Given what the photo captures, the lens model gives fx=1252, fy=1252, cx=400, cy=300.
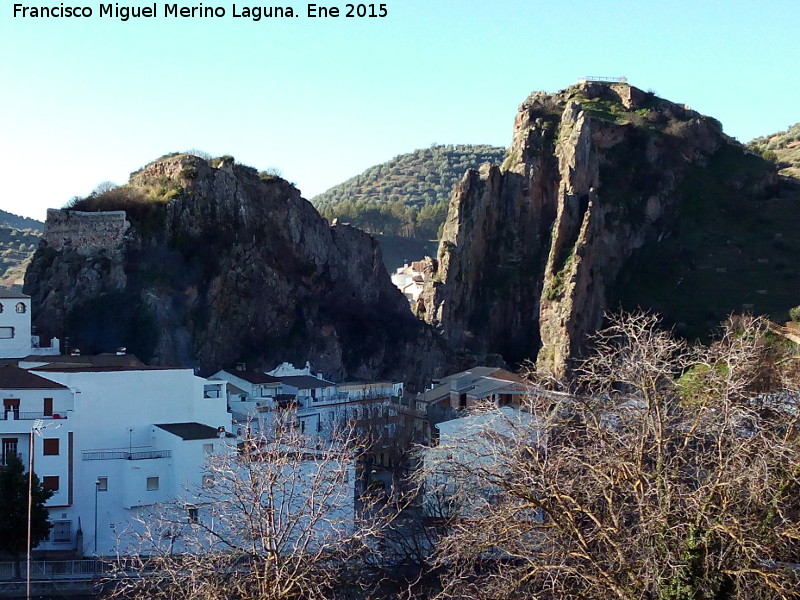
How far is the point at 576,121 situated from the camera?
125 meters

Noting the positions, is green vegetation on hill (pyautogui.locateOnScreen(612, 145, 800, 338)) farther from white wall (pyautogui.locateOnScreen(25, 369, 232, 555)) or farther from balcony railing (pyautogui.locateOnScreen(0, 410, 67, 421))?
balcony railing (pyautogui.locateOnScreen(0, 410, 67, 421))

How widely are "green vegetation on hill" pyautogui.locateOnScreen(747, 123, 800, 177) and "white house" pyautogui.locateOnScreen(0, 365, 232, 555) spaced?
351ft

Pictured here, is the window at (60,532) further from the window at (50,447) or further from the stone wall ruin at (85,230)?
the stone wall ruin at (85,230)

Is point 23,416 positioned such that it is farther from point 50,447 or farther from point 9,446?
point 50,447

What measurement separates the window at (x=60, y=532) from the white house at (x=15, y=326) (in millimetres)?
20785

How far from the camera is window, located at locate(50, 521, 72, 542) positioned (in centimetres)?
4347

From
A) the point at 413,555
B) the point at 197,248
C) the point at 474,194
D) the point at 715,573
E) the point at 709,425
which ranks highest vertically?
the point at 474,194

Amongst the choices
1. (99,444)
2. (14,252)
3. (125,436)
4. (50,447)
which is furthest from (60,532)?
(14,252)

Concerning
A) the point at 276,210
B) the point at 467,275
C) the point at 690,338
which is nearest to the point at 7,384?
the point at 276,210

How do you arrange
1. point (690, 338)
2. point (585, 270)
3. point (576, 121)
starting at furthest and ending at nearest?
point (576, 121) < point (585, 270) < point (690, 338)

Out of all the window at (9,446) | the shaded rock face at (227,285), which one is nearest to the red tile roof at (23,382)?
the window at (9,446)

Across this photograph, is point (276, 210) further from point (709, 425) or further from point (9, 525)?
point (709, 425)

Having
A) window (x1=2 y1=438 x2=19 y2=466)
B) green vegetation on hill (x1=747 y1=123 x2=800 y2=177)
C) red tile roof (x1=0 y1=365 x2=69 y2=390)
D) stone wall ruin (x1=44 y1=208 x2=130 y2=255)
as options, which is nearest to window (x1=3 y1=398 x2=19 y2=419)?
red tile roof (x1=0 y1=365 x2=69 y2=390)

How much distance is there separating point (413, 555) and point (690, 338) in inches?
2791
